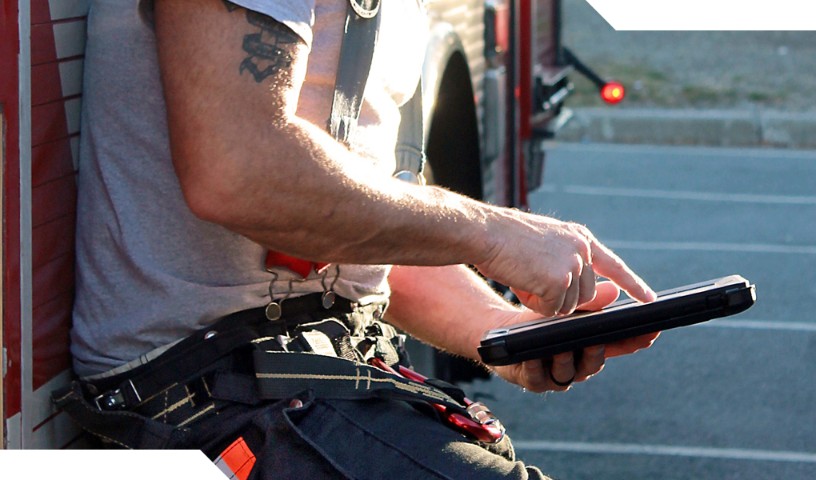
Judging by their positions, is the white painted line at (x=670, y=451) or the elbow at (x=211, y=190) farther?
the white painted line at (x=670, y=451)

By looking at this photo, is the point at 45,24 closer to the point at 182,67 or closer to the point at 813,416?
the point at 182,67

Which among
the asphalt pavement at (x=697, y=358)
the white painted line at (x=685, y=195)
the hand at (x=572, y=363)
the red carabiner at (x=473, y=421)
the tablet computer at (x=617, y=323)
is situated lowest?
the asphalt pavement at (x=697, y=358)

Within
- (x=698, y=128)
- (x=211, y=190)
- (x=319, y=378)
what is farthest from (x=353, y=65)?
(x=698, y=128)

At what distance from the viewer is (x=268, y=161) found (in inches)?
59.6

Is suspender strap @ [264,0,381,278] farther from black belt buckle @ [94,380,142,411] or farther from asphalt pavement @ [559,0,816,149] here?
asphalt pavement @ [559,0,816,149]

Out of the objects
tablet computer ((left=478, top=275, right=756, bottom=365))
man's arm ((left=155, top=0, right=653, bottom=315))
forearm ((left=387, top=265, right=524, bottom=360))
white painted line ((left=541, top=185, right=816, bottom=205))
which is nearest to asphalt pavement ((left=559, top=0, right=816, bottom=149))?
white painted line ((left=541, top=185, right=816, bottom=205))

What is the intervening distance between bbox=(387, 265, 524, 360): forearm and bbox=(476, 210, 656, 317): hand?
433 millimetres

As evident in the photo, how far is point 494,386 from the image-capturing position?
512cm

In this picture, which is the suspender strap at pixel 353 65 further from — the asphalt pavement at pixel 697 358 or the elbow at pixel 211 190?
the asphalt pavement at pixel 697 358

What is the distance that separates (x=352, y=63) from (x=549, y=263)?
380 mm

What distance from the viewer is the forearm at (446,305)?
7.38ft

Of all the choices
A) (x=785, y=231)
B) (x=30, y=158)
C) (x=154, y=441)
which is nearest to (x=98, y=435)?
(x=154, y=441)

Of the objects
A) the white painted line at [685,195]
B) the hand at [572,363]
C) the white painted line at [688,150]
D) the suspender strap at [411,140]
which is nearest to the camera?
the hand at [572,363]

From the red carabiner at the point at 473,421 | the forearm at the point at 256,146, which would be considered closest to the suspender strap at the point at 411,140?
the red carabiner at the point at 473,421
